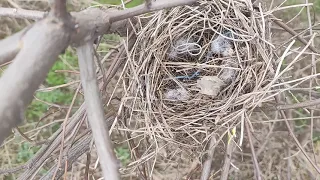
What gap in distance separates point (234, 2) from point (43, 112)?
4.11ft

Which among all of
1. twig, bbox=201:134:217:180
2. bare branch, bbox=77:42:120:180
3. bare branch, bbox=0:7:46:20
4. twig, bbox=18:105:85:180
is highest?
bare branch, bbox=0:7:46:20

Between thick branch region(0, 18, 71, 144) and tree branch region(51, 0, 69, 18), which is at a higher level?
tree branch region(51, 0, 69, 18)

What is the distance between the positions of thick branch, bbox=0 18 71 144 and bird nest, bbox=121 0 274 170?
46 cm

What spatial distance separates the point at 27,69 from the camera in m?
0.62

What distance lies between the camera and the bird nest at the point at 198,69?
112cm

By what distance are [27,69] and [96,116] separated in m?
0.14

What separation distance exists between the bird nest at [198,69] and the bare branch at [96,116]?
0.36m

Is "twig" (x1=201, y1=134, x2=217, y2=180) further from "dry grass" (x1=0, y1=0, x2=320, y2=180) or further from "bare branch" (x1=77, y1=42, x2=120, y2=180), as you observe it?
"bare branch" (x1=77, y1=42, x2=120, y2=180)

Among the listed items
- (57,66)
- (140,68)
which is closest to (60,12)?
(140,68)

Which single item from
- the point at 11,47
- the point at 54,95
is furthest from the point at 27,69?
the point at 54,95

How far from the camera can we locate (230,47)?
1160 millimetres

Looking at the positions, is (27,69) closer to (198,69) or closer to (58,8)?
(58,8)

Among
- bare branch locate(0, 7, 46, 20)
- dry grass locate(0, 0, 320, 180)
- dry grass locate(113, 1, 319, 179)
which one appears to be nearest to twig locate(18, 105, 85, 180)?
dry grass locate(0, 0, 320, 180)

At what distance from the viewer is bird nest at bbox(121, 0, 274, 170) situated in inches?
44.1
